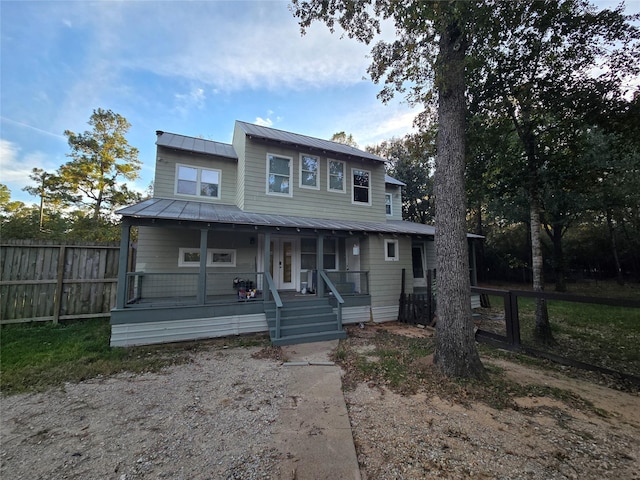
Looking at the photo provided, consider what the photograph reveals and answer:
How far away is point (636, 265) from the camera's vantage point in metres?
17.0

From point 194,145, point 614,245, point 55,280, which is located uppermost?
point 194,145

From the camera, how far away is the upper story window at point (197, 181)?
914 centimetres

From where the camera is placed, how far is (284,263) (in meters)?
9.45

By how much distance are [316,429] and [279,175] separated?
25.9ft

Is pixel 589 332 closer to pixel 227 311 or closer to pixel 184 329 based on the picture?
pixel 227 311

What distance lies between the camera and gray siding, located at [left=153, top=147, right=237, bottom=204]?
348 inches

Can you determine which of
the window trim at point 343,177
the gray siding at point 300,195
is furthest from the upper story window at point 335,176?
the gray siding at point 300,195

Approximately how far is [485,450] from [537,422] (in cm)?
106

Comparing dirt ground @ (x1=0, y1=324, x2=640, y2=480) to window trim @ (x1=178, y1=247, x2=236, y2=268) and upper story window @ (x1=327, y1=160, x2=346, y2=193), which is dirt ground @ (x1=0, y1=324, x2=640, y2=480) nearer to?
window trim @ (x1=178, y1=247, x2=236, y2=268)

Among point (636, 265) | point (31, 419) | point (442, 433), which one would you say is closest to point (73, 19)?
point (31, 419)

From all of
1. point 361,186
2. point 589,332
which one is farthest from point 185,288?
point 589,332

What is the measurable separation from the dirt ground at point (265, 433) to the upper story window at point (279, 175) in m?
6.47

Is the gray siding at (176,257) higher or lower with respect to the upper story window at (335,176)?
lower

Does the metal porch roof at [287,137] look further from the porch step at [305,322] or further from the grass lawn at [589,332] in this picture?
the grass lawn at [589,332]
